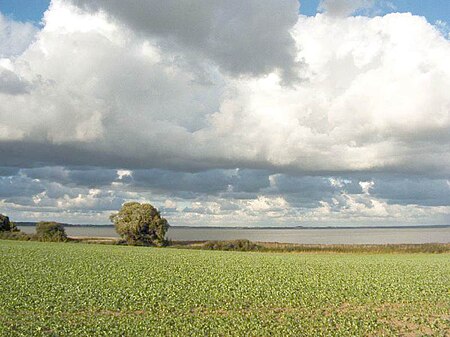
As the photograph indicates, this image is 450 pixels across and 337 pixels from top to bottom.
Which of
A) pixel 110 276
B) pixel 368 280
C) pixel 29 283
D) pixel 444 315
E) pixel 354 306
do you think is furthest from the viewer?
pixel 368 280

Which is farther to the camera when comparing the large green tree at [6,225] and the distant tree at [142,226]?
the large green tree at [6,225]

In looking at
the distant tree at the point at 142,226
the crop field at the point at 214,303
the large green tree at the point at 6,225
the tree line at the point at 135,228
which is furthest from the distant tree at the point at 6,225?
the crop field at the point at 214,303

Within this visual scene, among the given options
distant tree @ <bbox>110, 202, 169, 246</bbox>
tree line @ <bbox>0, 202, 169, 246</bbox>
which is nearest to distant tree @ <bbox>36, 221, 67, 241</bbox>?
tree line @ <bbox>0, 202, 169, 246</bbox>

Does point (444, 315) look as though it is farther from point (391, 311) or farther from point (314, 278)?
point (314, 278)

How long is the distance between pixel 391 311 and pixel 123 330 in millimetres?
14931

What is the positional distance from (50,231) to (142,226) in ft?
68.4

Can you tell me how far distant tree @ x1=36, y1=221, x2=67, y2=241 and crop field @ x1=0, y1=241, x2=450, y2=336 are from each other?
59768 millimetres

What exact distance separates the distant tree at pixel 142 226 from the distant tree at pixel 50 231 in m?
12.8

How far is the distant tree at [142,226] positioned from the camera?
92.1 meters

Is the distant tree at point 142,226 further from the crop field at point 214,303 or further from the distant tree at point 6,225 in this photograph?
the crop field at point 214,303

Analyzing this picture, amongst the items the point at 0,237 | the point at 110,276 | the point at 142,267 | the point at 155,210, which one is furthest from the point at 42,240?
the point at 110,276

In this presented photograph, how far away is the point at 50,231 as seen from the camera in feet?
312

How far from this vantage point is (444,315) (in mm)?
23891

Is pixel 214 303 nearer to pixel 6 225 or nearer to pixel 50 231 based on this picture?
pixel 50 231
